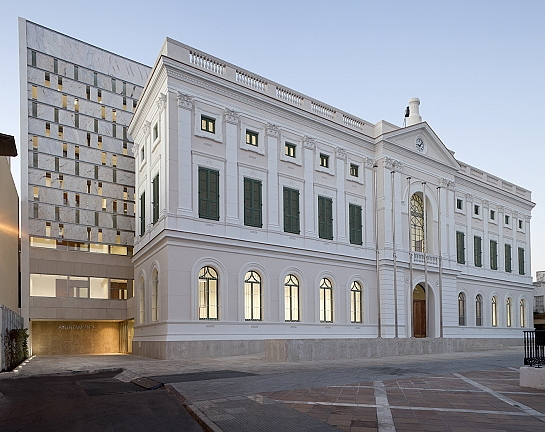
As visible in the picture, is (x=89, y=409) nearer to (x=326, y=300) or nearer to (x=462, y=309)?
(x=326, y=300)

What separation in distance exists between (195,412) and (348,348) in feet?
45.0

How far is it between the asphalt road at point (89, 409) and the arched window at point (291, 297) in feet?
46.5

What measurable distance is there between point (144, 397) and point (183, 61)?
1826 centimetres

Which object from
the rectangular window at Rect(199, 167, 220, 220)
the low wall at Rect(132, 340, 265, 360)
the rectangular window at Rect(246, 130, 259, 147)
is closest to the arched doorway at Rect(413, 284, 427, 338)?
the low wall at Rect(132, 340, 265, 360)

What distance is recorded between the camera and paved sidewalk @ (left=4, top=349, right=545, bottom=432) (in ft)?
27.6

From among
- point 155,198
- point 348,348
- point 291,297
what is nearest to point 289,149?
point 155,198

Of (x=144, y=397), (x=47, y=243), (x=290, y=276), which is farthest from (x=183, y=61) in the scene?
(x=144, y=397)

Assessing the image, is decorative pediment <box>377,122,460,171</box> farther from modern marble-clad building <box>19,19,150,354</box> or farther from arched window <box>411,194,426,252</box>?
modern marble-clad building <box>19,19,150,354</box>

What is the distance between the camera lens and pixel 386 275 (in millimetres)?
32938

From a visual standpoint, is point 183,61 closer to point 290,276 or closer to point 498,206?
point 290,276

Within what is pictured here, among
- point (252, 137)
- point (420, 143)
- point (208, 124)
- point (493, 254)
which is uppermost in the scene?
point (420, 143)

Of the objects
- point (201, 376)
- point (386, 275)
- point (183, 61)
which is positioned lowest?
point (201, 376)

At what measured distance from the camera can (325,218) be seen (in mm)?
31219

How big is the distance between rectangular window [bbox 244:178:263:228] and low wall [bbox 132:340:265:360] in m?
6.02
